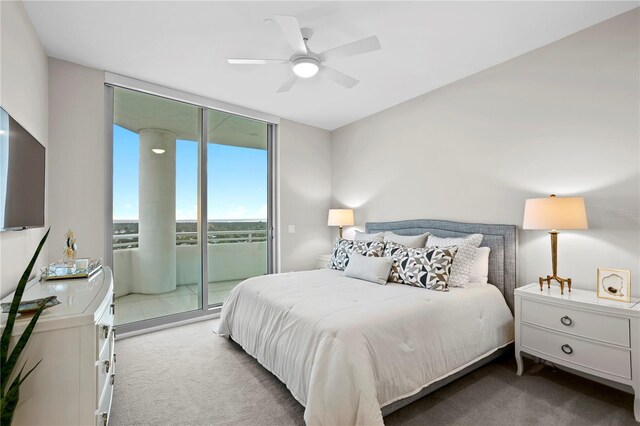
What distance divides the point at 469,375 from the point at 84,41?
4103mm

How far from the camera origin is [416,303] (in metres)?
2.13

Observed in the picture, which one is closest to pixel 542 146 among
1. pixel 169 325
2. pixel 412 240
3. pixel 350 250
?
pixel 412 240

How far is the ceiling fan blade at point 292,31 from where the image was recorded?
1849 mm

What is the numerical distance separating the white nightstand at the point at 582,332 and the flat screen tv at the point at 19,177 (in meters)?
3.32

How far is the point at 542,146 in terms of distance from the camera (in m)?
2.65

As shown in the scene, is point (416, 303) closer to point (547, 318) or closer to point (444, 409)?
point (444, 409)

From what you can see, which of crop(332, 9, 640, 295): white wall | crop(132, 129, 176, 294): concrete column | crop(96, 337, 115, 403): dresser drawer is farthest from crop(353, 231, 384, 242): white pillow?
crop(96, 337, 115, 403): dresser drawer

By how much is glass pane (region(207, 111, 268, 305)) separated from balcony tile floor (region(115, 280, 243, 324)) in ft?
0.06

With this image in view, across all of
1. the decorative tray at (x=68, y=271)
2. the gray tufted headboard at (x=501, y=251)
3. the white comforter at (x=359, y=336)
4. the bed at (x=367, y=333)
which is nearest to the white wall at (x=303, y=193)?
the bed at (x=367, y=333)

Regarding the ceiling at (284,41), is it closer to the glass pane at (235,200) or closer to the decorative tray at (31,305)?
the glass pane at (235,200)

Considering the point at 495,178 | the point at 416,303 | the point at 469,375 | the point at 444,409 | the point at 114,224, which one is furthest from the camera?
the point at 114,224

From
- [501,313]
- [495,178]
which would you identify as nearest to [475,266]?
[501,313]

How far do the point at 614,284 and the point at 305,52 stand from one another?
9.05ft

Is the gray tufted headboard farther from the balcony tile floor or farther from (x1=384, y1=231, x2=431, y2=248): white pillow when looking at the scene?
the balcony tile floor
